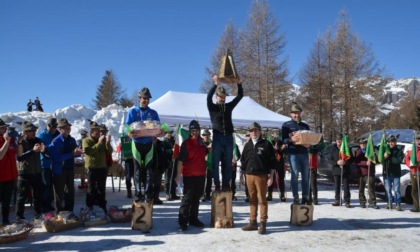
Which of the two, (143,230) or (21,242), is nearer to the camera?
(21,242)

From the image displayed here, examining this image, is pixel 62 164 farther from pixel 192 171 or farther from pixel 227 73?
pixel 227 73

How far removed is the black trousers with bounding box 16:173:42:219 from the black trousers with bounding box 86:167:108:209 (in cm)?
95

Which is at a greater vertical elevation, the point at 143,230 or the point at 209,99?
the point at 209,99

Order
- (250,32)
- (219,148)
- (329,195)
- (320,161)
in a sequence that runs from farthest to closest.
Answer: (250,32) → (320,161) → (329,195) → (219,148)

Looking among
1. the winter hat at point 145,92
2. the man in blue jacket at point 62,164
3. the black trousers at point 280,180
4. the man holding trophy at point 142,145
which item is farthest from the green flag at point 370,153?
the man in blue jacket at point 62,164

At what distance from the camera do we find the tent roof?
13039 mm

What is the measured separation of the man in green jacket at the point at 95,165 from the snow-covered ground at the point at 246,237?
2.71ft

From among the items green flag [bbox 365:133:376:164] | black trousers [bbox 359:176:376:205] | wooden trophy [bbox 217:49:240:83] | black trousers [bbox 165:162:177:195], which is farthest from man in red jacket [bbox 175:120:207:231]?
green flag [bbox 365:133:376:164]

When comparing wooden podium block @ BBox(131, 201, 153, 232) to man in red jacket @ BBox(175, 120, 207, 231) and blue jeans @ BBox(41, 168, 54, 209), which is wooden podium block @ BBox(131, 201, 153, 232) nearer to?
man in red jacket @ BBox(175, 120, 207, 231)

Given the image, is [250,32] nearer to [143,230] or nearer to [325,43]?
[325,43]

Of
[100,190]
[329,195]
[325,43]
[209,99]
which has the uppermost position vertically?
[325,43]

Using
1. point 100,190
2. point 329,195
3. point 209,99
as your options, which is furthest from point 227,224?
point 329,195

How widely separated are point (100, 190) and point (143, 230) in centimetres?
179

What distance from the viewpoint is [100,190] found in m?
7.09
